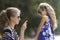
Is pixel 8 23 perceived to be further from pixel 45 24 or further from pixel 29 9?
pixel 29 9

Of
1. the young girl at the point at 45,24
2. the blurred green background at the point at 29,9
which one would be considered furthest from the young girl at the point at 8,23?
the blurred green background at the point at 29,9

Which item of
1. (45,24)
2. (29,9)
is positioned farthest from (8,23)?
(29,9)

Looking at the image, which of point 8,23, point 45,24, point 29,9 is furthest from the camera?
point 29,9

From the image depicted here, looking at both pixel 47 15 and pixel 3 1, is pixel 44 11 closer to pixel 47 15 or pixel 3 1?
pixel 47 15

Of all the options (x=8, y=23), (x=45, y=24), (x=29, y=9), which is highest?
(x=29, y=9)

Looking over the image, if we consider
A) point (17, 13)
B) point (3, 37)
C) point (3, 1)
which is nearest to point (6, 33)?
point (3, 37)

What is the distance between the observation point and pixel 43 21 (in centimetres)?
269

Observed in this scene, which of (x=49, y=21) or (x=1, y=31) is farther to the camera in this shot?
(x=49, y=21)

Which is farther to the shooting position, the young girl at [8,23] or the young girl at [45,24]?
the young girl at [45,24]

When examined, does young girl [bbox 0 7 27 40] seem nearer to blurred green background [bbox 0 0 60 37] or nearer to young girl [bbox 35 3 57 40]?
young girl [bbox 35 3 57 40]

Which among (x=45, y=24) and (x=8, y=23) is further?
(x=45, y=24)

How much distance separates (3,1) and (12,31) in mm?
2914

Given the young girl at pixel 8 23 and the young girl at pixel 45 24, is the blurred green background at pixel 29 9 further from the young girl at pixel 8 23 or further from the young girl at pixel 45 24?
the young girl at pixel 8 23

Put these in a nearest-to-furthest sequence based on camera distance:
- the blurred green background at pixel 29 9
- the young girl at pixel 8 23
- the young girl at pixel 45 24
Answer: the young girl at pixel 8 23 → the young girl at pixel 45 24 → the blurred green background at pixel 29 9
